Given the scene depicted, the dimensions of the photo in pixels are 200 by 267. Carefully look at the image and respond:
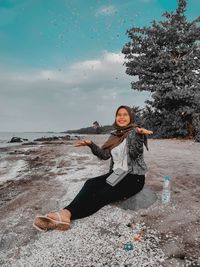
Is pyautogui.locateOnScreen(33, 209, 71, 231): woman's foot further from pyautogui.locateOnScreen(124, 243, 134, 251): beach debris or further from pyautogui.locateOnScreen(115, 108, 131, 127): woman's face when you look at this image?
pyautogui.locateOnScreen(115, 108, 131, 127): woman's face

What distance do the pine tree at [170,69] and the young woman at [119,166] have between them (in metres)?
16.9

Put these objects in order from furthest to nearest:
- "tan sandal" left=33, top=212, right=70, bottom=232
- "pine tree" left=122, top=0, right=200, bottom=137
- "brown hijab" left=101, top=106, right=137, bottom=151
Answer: "pine tree" left=122, top=0, right=200, bottom=137 < "brown hijab" left=101, top=106, right=137, bottom=151 < "tan sandal" left=33, top=212, right=70, bottom=232

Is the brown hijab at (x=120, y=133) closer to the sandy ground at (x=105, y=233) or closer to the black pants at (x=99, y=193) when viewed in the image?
the black pants at (x=99, y=193)

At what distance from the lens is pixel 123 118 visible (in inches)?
218

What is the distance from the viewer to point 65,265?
369 cm

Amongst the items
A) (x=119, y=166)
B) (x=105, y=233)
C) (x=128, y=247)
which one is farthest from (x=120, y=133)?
(x=128, y=247)

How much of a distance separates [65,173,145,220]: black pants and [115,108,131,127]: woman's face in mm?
955

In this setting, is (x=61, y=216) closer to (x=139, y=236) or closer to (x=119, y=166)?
(x=139, y=236)

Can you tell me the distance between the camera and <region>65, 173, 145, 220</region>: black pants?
5.02m

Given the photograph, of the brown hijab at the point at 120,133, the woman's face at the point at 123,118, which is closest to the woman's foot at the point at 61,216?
the brown hijab at the point at 120,133

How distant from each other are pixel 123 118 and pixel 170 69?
1863cm

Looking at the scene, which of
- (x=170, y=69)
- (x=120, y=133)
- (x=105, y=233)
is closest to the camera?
(x=105, y=233)

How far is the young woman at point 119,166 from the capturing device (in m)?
5.12

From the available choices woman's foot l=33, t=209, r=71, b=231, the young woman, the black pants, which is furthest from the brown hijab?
woman's foot l=33, t=209, r=71, b=231
